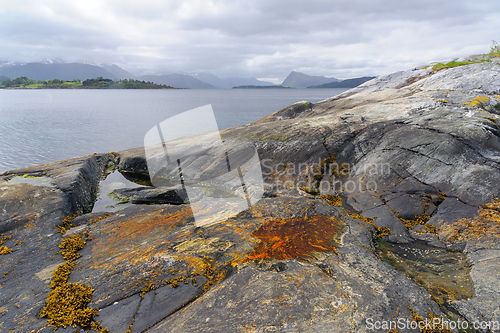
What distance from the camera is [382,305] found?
17.1 ft

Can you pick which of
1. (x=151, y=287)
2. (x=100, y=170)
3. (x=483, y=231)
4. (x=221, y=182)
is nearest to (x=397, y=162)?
(x=483, y=231)

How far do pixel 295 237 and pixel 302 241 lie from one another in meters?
0.25

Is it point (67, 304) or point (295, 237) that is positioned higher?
point (295, 237)

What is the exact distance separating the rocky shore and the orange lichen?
54mm

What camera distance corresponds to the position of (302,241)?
7324 mm

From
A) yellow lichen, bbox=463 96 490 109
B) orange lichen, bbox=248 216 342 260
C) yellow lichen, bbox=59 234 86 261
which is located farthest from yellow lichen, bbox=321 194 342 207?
yellow lichen, bbox=59 234 86 261

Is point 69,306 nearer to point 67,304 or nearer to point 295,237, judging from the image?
point 67,304

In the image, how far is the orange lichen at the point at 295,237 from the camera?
680 centimetres

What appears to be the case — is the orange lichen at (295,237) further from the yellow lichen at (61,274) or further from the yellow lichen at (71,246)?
the yellow lichen at (71,246)

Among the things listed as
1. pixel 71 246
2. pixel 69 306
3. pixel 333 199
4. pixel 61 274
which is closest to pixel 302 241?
pixel 333 199

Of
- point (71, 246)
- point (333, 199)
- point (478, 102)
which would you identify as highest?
point (478, 102)

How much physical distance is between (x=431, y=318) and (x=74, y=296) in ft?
26.4

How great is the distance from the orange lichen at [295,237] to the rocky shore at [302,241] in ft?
0.18

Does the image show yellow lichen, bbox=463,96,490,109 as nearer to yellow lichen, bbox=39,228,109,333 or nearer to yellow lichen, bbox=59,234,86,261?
yellow lichen, bbox=39,228,109,333
